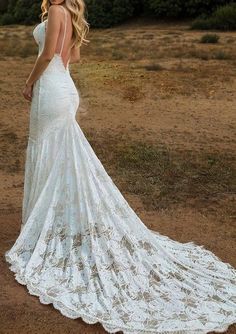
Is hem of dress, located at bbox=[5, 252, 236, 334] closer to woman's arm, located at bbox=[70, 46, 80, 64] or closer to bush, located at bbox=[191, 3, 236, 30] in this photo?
woman's arm, located at bbox=[70, 46, 80, 64]

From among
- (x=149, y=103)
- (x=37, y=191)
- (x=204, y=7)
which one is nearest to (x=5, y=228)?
(x=37, y=191)

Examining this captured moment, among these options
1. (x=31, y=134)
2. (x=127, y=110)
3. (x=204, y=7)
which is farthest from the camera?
(x=204, y=7)

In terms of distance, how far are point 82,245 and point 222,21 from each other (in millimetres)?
27729

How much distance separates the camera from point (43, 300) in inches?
151

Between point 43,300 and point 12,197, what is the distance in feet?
8.37

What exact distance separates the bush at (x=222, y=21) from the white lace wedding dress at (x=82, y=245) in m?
26.6

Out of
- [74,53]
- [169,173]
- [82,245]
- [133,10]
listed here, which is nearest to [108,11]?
[133,10]

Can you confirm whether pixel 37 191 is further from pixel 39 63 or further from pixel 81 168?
pixel 39 63

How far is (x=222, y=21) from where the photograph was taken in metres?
30.2

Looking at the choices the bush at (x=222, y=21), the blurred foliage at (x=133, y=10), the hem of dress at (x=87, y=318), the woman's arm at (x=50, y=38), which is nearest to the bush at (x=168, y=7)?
the blurred foliage at (x=133, y=10)

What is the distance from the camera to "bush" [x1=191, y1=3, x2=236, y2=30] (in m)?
29.6

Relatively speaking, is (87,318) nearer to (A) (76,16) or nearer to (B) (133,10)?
(A) (76,16)

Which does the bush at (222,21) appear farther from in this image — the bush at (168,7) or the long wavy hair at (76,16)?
the long wavy hair at (76,16)

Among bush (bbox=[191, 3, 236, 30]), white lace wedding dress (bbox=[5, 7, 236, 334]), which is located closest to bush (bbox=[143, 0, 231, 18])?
bush (bbox=[191, 3, 236, 30])
